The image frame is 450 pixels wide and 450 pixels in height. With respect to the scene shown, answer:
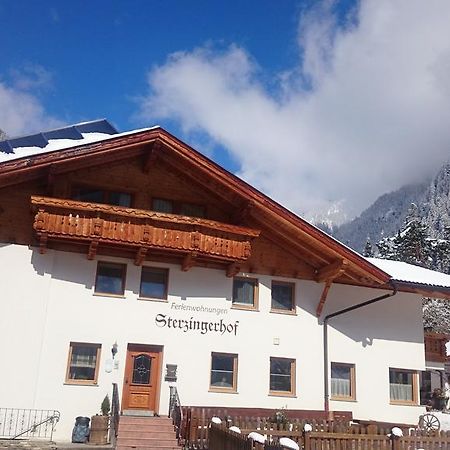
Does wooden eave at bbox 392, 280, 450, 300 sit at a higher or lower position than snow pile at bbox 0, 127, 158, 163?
lower

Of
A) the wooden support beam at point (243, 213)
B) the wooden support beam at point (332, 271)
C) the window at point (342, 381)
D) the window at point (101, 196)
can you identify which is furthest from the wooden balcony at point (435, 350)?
the window at point (101, 196)

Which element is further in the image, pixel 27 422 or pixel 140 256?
pixel 140 256

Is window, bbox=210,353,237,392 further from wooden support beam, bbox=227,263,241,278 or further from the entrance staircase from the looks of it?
wooden support beam, bbox=227,263,241,278

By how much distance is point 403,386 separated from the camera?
2031 cm

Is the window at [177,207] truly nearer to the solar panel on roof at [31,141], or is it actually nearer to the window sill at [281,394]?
the solar panel on roof at [31,141]

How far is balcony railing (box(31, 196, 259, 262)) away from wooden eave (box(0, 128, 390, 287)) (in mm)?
1111

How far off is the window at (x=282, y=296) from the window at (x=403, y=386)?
14.2 ft

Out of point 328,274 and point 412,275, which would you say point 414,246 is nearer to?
point 412,275

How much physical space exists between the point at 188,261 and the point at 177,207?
2.01m

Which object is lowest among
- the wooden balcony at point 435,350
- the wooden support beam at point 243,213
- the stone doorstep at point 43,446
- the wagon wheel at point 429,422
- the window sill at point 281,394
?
the stone doorstep at point 43,446

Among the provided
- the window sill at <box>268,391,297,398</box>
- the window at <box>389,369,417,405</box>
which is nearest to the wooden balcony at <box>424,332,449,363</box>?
the window at <box>389,369,417,405</box>

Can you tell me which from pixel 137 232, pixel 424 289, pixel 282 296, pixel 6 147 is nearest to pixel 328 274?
pixel 282 296

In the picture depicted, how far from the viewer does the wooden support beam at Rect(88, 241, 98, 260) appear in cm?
1656

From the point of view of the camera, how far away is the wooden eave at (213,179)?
16.4 metres
